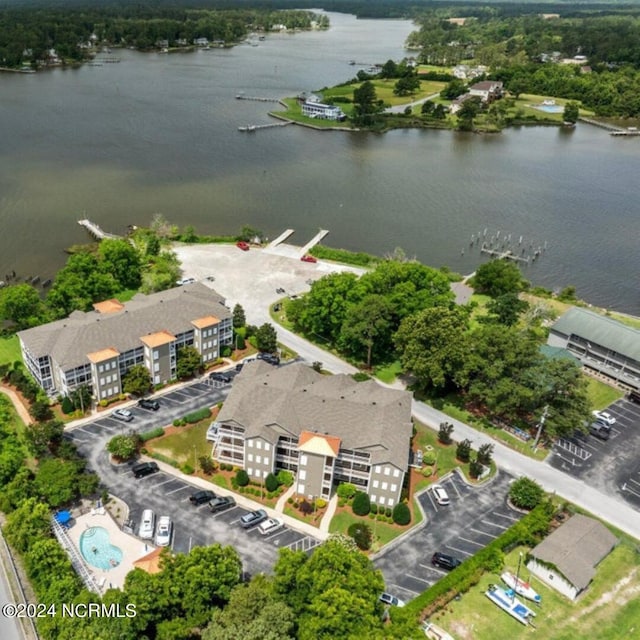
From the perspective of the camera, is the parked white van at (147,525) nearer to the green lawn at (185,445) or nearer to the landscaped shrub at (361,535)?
the green lawn at (185,445)

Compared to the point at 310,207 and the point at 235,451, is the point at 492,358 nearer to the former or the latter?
the point at 235,451

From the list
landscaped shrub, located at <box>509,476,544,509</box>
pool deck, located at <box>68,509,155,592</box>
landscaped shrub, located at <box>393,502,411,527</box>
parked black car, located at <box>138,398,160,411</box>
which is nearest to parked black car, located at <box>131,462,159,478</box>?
pool deck, located at <box>68,509,155,592</box>

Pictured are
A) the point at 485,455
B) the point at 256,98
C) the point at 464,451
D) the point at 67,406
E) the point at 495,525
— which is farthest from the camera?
the point at 256,98

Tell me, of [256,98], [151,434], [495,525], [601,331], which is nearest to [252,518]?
[151,434]

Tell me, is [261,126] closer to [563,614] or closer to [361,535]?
[361,535]

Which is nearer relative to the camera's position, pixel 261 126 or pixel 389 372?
pixel 389 372

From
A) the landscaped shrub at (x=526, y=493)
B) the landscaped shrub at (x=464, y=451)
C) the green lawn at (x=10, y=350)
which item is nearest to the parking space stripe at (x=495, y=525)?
the landscaped shrub at (x=526, y=493)
